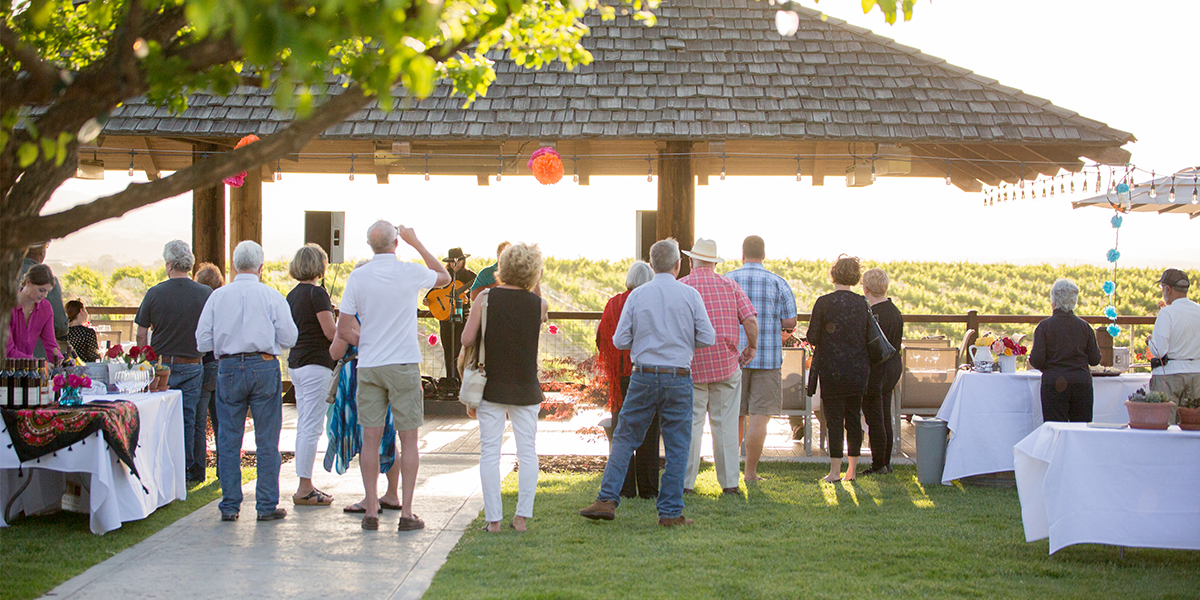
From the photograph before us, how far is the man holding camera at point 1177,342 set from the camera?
6332mm

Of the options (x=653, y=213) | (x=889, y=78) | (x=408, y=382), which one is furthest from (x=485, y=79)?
(x=889, y=78)

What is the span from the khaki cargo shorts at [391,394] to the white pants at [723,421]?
2.03 m

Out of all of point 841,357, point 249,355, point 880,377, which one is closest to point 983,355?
point 880,377

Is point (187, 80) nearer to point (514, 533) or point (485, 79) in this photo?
point (485, 79)

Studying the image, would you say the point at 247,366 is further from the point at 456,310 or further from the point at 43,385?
the point at 456,310

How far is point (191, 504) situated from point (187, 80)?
3.71 metres

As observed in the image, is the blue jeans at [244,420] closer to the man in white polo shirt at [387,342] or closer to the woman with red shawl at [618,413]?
the man in white polo shirt at [387,342]

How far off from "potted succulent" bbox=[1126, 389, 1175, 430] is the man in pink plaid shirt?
7.32 ft

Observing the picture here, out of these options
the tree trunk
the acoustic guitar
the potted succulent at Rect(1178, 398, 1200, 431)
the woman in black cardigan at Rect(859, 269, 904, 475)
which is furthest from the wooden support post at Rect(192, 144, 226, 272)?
the potted succulent at Rect(1178, 398, 1200, 431)

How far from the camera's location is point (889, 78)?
956 cm

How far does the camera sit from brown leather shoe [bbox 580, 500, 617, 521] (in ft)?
18.4

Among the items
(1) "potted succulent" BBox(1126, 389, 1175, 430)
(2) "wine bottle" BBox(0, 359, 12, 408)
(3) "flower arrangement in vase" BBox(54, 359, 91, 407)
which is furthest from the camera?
(3) "flower arrangement in vase" BBox(54, 359, 91, 407)

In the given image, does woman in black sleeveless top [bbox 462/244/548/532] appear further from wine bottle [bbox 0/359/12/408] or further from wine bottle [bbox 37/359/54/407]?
wine bottle [bbox 0/359/12/408]

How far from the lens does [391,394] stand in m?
5.27
